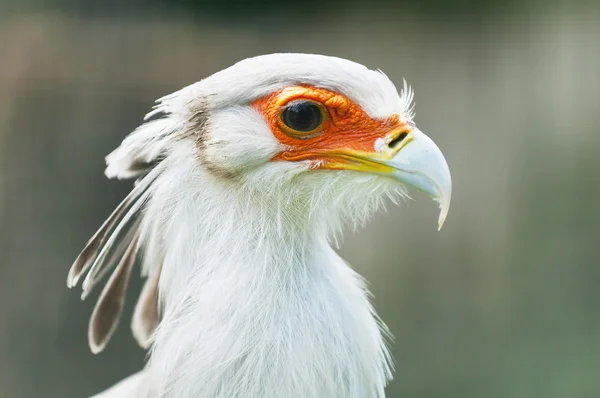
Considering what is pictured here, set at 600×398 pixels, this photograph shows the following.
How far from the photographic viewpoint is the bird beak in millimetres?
1708

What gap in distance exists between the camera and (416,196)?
15.7 feet

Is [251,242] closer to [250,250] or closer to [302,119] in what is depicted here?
[250,250]

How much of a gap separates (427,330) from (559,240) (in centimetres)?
116

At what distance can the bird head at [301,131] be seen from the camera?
66.6 inches

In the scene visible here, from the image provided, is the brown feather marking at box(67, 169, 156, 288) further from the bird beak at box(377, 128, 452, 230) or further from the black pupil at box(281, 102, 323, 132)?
the bird beak at box(377, 128, 452, 230)

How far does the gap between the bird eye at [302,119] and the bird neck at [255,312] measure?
0.19 m

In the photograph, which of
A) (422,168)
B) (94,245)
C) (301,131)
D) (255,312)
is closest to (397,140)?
(422,168)

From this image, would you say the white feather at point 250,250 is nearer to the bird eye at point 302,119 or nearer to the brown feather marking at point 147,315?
the bird eye at point 302,119

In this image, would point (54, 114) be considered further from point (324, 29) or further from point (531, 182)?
point (531, 182)

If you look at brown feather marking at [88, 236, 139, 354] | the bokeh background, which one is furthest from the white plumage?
the bokeh background

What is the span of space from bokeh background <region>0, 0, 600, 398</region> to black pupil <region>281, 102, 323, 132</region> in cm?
288

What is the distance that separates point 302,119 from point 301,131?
0.03 m

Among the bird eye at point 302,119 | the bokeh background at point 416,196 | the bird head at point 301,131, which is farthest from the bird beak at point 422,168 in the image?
the bokeh background at point 416,196

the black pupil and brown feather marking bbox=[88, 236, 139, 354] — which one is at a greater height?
the black pupil
